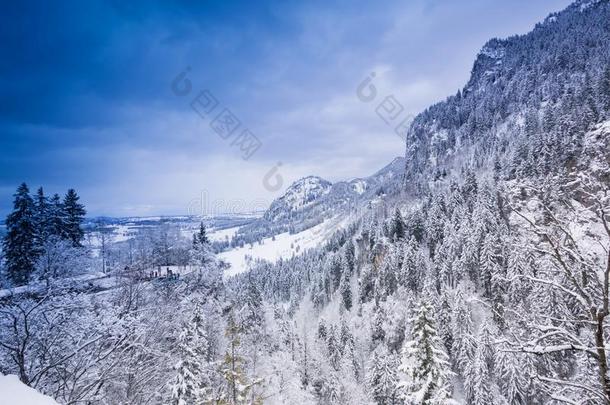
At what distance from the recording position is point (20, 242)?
1221 inches

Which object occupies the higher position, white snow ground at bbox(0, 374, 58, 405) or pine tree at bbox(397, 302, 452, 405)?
white snow ground at bbox(0, 374, 58, 405)

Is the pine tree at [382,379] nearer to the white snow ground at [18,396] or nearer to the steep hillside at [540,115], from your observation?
the white snow ground at [18,396]

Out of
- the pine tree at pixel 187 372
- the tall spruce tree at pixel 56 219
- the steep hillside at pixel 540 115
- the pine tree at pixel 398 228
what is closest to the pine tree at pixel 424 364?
the pine tree at pixel 187 372

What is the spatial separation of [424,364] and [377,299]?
72753mm

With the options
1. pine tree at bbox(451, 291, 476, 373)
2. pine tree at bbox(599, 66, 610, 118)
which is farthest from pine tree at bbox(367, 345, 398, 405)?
pine tree at bbox(599, 66, 610, 118)

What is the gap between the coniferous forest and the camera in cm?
607

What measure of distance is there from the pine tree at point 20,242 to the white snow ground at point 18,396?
3324 centimetres

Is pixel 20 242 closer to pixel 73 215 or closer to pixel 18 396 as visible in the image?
pixel 73 215

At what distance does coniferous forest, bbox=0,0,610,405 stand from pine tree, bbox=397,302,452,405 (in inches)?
2.8

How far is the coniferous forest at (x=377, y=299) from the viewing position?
6.07m

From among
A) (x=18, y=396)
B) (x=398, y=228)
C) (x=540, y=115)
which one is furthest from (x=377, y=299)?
(x=540, y=115)

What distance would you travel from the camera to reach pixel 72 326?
12.3 meters

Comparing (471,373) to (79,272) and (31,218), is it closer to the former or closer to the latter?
(79,272)

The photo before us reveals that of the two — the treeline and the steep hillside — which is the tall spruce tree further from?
the steep hillside
